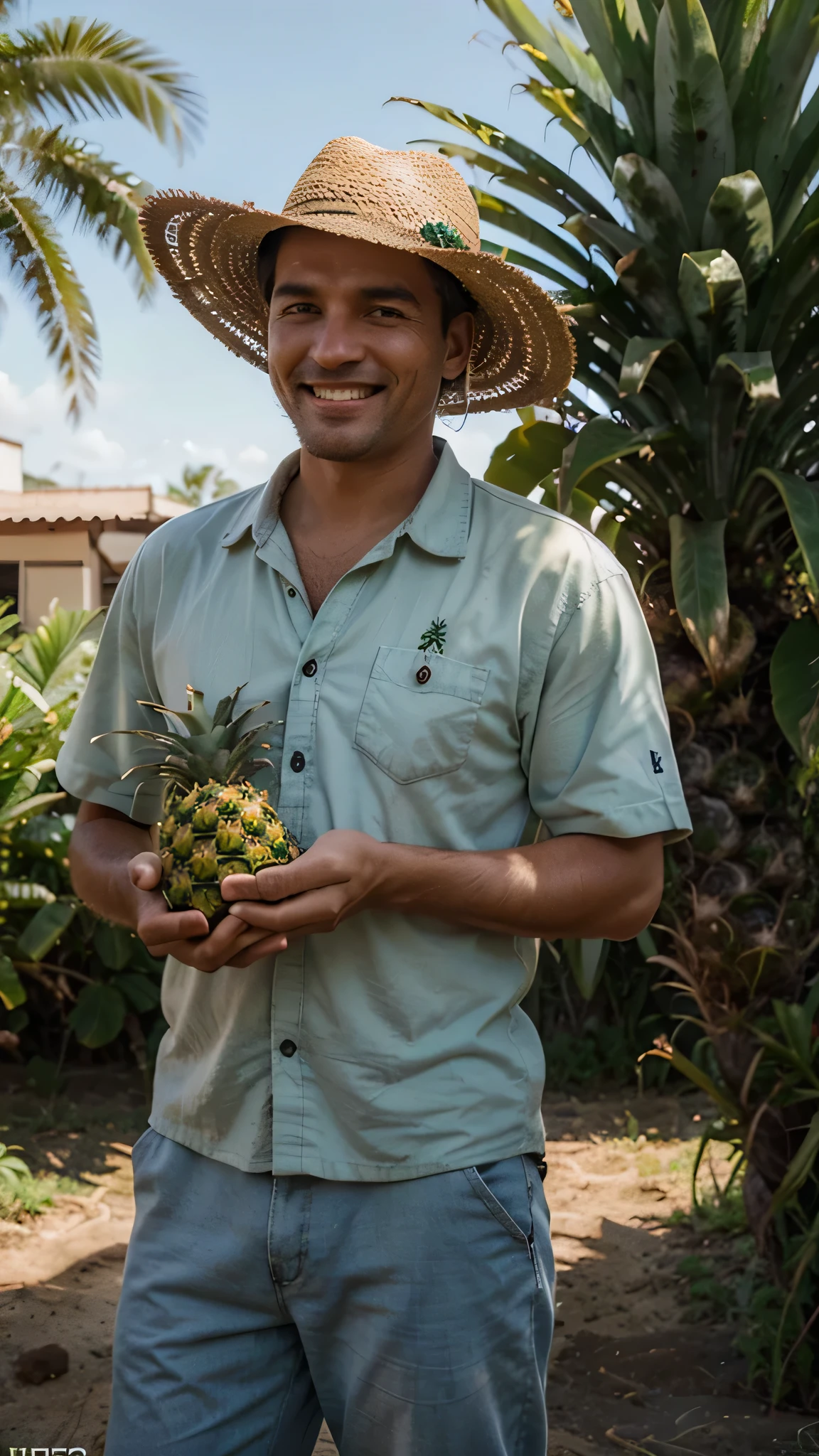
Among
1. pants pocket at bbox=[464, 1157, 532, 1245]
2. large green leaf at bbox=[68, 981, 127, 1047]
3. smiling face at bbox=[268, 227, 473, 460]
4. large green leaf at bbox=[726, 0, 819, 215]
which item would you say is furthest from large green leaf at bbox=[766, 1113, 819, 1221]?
large green leaf at bbox=[68, 981, 127, 1047]

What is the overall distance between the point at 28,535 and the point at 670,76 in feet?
10.3

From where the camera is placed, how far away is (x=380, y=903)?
1.85 m

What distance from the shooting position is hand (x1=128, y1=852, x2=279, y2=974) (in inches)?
68.1

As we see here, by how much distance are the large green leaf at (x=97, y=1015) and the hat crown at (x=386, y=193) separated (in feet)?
16.5

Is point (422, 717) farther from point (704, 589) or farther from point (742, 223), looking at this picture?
point (742, 223)

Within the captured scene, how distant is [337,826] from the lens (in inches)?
76.8

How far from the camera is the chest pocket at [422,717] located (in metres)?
1.93

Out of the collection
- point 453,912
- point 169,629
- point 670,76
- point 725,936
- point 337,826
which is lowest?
point 725,936

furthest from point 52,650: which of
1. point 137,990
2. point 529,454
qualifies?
point 529,454

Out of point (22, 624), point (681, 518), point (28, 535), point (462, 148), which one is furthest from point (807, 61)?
point (22, 624)

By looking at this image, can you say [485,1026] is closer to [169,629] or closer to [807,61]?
[169,629]

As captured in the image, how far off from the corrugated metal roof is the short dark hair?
264cm

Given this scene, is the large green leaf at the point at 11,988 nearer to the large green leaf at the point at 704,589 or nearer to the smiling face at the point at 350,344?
the large green leaf at the point at 704,589

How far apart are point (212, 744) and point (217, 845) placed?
0.63ft
